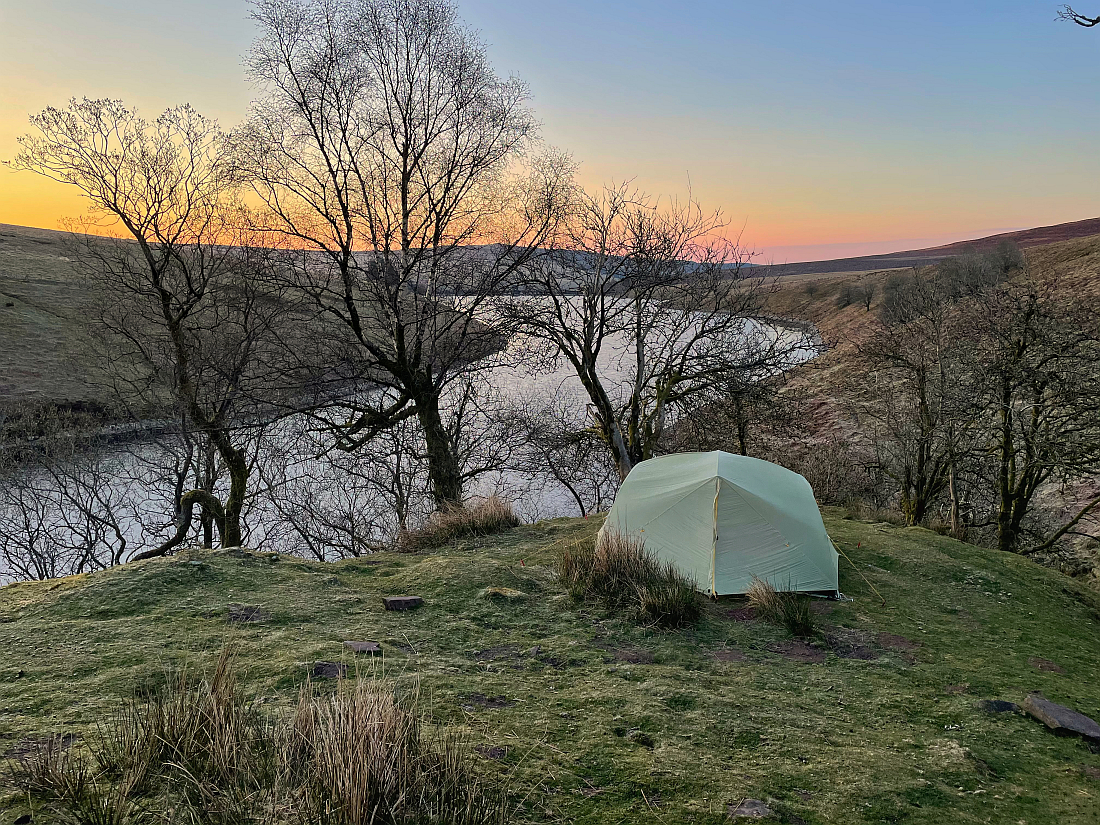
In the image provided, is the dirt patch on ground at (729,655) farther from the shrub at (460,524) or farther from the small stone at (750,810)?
the shrub at (460,524)

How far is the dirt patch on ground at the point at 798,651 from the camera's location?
5.85m

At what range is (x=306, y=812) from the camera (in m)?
2.17

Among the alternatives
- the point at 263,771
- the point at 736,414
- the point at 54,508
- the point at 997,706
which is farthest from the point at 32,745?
the point at 54,508

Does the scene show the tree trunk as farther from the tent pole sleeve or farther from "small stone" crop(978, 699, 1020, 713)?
"small stone" crop(978, 699, 1020, 713)

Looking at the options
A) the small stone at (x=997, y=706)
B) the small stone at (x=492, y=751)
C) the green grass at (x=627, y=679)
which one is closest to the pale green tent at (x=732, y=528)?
the green grass at (x=627, y=679)

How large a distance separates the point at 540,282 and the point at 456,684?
10677mm

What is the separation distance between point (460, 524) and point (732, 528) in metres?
4.53

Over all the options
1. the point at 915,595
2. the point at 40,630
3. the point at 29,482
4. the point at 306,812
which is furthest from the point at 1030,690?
the point at 29,482

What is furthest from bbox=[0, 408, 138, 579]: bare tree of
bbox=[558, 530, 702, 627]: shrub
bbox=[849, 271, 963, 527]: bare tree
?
bbox=[849, 271, 963, 527]: bare tree

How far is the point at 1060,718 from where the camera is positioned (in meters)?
4.57

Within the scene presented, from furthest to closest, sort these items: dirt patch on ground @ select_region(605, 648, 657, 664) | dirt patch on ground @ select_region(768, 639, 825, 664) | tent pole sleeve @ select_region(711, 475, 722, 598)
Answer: tent pole sleeve @ select_region(711, 475, 722, 598) < dirt patch on ground @ select_region(768, 639, 825, 664) < dirt patch on ground @ select_region(605, 648, 657, 664)

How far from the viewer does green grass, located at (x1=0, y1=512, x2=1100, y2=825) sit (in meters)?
3.26

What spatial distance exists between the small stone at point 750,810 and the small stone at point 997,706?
115 inches

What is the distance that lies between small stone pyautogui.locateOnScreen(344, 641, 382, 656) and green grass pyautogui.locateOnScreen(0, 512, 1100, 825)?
0.38ft
